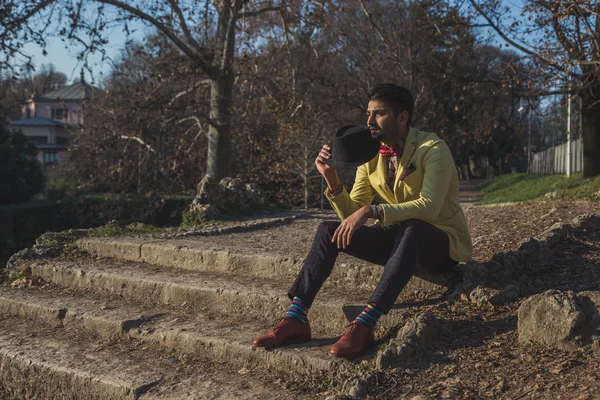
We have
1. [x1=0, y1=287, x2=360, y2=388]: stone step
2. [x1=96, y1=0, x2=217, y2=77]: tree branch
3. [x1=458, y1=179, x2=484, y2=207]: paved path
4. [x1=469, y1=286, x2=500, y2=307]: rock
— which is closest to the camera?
[x1=0, y1=287, x2=360, y2=388]: stone step

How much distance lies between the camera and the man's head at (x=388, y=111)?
13.5ft

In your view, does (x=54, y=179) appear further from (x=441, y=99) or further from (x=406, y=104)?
(x=406, y=104)

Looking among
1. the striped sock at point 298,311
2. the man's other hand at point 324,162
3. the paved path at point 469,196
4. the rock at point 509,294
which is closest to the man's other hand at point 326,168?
the man's other hand at point 324,162

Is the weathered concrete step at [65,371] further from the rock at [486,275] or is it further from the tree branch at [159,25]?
the tree branch at [159,25]

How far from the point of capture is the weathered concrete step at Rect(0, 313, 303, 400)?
3682 millimetres

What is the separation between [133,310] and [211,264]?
95 centimetres

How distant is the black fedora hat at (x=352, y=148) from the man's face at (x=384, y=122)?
156 mm

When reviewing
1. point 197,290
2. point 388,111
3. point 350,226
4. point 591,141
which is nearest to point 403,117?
point 388,111

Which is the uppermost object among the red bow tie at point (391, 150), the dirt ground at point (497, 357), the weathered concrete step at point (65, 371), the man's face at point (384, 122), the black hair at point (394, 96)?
the black hair at point (394, 96)

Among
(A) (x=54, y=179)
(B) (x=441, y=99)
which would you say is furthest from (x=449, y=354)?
(A) (x=54, y=179)

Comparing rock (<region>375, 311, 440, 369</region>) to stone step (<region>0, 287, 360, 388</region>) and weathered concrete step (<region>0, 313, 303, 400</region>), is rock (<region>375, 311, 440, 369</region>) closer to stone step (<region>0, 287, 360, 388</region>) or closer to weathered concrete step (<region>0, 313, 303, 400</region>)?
stone step (<region>0, 287, 360, 388</region>)

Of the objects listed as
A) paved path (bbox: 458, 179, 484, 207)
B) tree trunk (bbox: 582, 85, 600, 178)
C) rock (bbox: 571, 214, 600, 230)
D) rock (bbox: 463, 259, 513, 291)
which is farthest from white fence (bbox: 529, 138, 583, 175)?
rock (bbox: 463, 259, 513, 291)

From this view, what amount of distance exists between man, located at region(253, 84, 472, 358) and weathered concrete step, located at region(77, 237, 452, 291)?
429mm

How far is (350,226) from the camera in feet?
12.5
